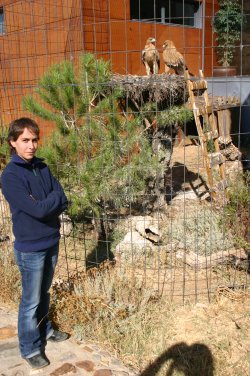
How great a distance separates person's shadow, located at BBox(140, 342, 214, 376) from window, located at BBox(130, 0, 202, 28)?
6566mm

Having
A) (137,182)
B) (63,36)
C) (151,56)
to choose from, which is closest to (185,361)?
(137,182)

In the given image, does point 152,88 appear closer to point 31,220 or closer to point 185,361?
point 31,220

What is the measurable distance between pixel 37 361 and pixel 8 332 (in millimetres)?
481

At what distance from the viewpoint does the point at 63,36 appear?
6.83m

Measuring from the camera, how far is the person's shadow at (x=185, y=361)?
101 inches

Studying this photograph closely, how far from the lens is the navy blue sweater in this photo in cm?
215

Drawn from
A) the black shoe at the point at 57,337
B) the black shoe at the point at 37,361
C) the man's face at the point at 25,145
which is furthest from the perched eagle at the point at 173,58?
the black shoe at the point at 37,361

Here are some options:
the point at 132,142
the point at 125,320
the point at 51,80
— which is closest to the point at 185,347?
the point at 125,320

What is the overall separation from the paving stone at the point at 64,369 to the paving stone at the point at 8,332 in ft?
1.69

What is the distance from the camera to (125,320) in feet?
9.23

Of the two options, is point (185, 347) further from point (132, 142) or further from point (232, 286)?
point (132, 142)

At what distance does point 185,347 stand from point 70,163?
201cm

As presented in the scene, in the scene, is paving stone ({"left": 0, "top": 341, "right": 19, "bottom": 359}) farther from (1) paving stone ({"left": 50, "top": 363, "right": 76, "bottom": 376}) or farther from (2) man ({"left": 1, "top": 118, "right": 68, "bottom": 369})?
(1) paving stone ({"left": 50, "top": 363, "right": 76, "bottom": 376})

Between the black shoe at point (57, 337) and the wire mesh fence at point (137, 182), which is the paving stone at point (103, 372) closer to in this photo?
the black shoe at point (57, 337)
